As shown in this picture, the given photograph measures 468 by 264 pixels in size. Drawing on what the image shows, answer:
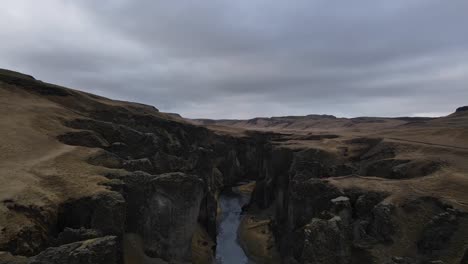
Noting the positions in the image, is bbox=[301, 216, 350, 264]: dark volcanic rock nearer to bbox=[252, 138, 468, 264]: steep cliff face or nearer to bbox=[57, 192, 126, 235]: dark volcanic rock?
bbox=[252, 138, 468, 264]: steep cliff face

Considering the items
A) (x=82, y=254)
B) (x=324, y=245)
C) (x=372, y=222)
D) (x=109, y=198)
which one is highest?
(x=109, y=198)

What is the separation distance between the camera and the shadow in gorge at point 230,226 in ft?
201

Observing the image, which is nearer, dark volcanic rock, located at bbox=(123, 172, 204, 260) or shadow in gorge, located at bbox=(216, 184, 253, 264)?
dark volcanic rock, located at bbox=(123, 172, 204, 260)

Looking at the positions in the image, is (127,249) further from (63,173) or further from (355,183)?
(355,183)

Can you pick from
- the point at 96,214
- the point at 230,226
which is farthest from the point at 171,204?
the point at 230,226

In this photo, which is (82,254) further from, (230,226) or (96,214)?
(230,226)

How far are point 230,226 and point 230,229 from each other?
2.13m

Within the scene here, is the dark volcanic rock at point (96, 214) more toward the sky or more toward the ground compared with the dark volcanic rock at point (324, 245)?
more toward the sky

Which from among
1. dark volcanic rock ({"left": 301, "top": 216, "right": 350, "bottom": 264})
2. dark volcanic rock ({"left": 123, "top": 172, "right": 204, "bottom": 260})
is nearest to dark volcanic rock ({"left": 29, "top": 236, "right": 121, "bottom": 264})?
dark volcanic rock ({"left": 123, "top": 172, "right": 204, "bottom": 260})

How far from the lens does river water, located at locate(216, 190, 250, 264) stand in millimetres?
61062

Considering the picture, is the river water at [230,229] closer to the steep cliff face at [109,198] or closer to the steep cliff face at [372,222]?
the steep cliff face at [109,198]

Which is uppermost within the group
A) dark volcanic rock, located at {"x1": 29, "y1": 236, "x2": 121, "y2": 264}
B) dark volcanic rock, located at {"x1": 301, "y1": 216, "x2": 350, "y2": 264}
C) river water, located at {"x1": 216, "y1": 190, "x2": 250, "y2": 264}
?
dark volcanic rock, located at {"x1": 29, "y1": 236, "x2": 121, "y2": 264}

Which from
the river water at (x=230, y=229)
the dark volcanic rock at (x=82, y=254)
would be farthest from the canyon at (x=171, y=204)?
the river water at (x=230, y=229)

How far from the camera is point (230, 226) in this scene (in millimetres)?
80250
